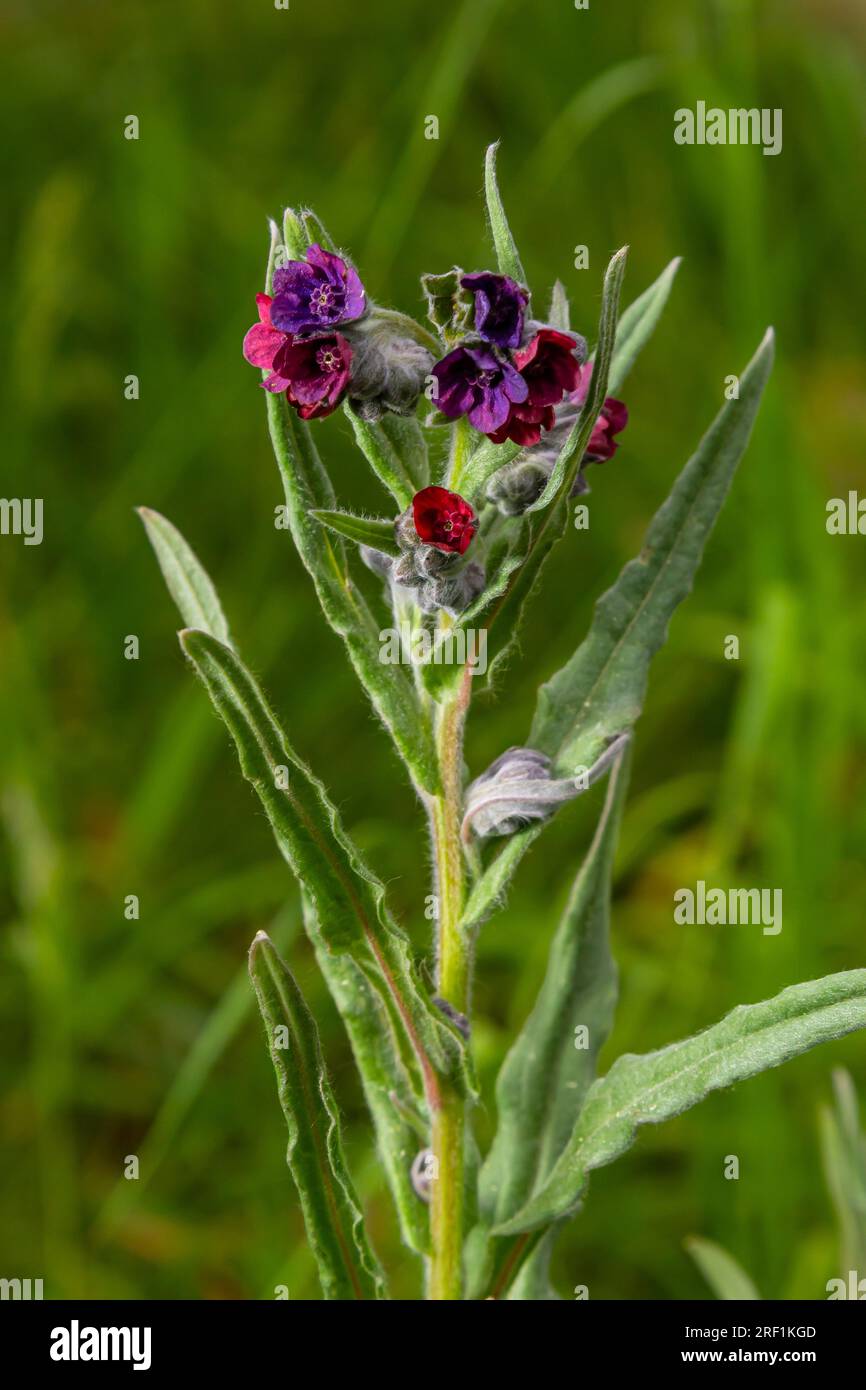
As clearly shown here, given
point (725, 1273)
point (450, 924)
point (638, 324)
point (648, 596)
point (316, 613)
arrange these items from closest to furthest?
1. point (450, 924)
2. point (648, 596)
3. point (638, 324)
4. point (725, 1273)
5. point (316, 613)

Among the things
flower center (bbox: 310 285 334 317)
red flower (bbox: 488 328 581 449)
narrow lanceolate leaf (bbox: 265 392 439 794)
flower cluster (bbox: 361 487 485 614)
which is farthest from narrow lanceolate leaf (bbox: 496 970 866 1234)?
flower center (bbox: 310 285 334 317)

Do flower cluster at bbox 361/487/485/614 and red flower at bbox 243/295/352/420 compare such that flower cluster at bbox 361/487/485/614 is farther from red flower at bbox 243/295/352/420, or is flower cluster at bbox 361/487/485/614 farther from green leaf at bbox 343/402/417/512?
red flower at bbox 243/295/352/420

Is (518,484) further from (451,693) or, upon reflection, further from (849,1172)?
(849,1172)

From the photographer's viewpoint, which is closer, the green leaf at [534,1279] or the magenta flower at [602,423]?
the magenta flower at [602,423]

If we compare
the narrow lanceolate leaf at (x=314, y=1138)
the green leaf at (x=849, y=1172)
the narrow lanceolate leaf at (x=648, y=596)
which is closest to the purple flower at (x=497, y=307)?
the narrow lanceolate leaf at (x=648, y=596)

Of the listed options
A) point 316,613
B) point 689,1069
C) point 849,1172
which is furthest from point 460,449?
point 316,613

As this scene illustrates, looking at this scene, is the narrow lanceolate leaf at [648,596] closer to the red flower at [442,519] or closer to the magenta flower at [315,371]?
the red flower at [442,519]

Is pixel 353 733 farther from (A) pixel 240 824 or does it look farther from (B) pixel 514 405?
(B) pixel 514 405
